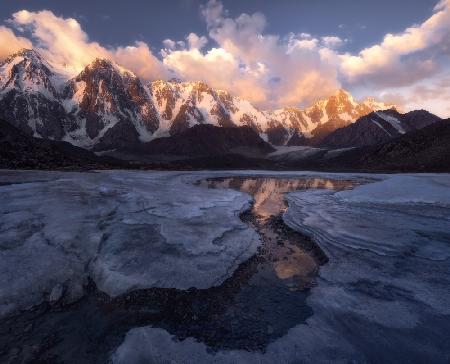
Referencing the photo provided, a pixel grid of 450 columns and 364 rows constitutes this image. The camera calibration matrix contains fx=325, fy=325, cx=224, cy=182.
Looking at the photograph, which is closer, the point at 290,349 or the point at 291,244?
the point at 290,349

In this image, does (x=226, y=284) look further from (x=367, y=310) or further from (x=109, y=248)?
(x=109, y=248)

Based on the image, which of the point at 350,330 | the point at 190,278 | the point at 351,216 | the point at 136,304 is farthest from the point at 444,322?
the point at 351,216

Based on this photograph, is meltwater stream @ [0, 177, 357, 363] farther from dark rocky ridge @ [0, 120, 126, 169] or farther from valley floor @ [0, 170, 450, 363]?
dark rocky ridge @ [0, 120, 126, 169]

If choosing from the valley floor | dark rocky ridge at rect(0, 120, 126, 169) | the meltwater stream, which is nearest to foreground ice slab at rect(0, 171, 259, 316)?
the valley floor

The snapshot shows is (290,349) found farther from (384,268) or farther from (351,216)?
→ (351,216)

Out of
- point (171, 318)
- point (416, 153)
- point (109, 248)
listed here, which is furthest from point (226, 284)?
point (416, 153)

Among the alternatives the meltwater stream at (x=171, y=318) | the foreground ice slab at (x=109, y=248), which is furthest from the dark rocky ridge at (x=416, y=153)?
the meltwater stream at (x=171, y=318)
